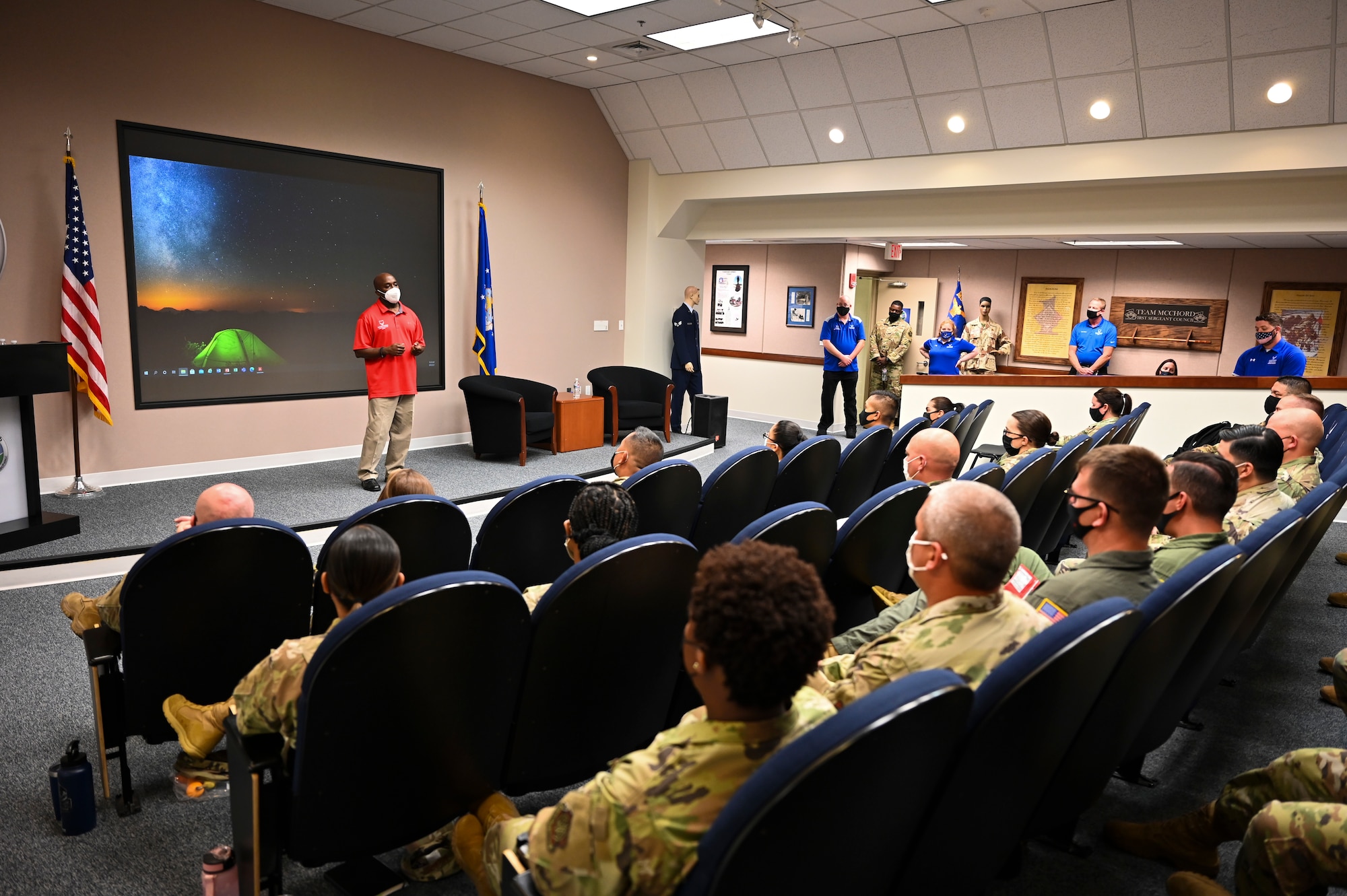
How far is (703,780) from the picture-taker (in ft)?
3.77

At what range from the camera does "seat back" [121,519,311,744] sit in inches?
83.5

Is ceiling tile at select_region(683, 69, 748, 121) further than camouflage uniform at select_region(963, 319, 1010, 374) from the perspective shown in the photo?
No

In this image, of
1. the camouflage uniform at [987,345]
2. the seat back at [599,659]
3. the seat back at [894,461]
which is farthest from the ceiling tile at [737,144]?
the seat back at [599,659]

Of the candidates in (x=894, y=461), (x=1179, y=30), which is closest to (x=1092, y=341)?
(x=1179, y=30)

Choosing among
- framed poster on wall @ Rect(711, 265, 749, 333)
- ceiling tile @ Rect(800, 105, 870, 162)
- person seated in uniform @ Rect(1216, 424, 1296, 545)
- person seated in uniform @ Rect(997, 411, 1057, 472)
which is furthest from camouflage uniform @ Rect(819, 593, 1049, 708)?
framed poster on wall @ Rect(711, 265, 749, 333)

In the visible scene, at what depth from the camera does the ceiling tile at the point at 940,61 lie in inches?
269

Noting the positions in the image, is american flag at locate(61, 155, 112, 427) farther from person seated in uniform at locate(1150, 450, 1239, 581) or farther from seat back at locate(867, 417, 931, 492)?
person seated in uniform at locate(1150, 450, 1239, 581)

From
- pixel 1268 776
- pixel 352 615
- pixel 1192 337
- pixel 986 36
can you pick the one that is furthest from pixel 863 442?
pixel 1192 337

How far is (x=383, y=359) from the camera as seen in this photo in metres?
6.41

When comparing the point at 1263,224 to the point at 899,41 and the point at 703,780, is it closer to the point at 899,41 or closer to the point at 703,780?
the point at 899,41

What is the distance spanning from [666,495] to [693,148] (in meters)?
6.97

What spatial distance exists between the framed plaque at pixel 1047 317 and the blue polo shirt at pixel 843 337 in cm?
323

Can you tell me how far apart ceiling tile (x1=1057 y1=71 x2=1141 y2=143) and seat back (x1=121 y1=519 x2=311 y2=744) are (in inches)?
270

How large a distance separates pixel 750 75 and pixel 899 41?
1589 millimetres
